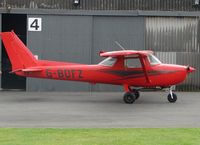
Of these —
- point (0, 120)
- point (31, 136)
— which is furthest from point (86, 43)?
point (31, 136)

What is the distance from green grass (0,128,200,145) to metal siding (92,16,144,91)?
40.3ft

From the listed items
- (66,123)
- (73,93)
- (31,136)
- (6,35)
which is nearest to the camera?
(31,136)

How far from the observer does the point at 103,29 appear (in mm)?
24219

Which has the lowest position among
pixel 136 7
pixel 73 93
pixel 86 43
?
pixel 73 93

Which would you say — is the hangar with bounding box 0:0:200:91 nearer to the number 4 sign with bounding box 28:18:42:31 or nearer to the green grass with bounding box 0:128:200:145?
the number 4 sign with bounding box 28:18:42:31

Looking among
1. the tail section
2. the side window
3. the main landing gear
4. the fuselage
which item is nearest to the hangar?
the tail section

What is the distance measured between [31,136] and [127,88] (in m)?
8.91

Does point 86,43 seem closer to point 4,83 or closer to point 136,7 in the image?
point 136,7

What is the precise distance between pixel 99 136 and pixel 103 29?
13643 mm

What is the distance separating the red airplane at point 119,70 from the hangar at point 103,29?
3.72 metres

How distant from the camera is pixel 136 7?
953 inches

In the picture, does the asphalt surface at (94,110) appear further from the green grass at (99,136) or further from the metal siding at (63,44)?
the green grass at (99,136)

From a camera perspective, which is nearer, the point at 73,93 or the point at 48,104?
the point at 48,104

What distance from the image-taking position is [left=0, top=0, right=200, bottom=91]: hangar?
78.7 feet
